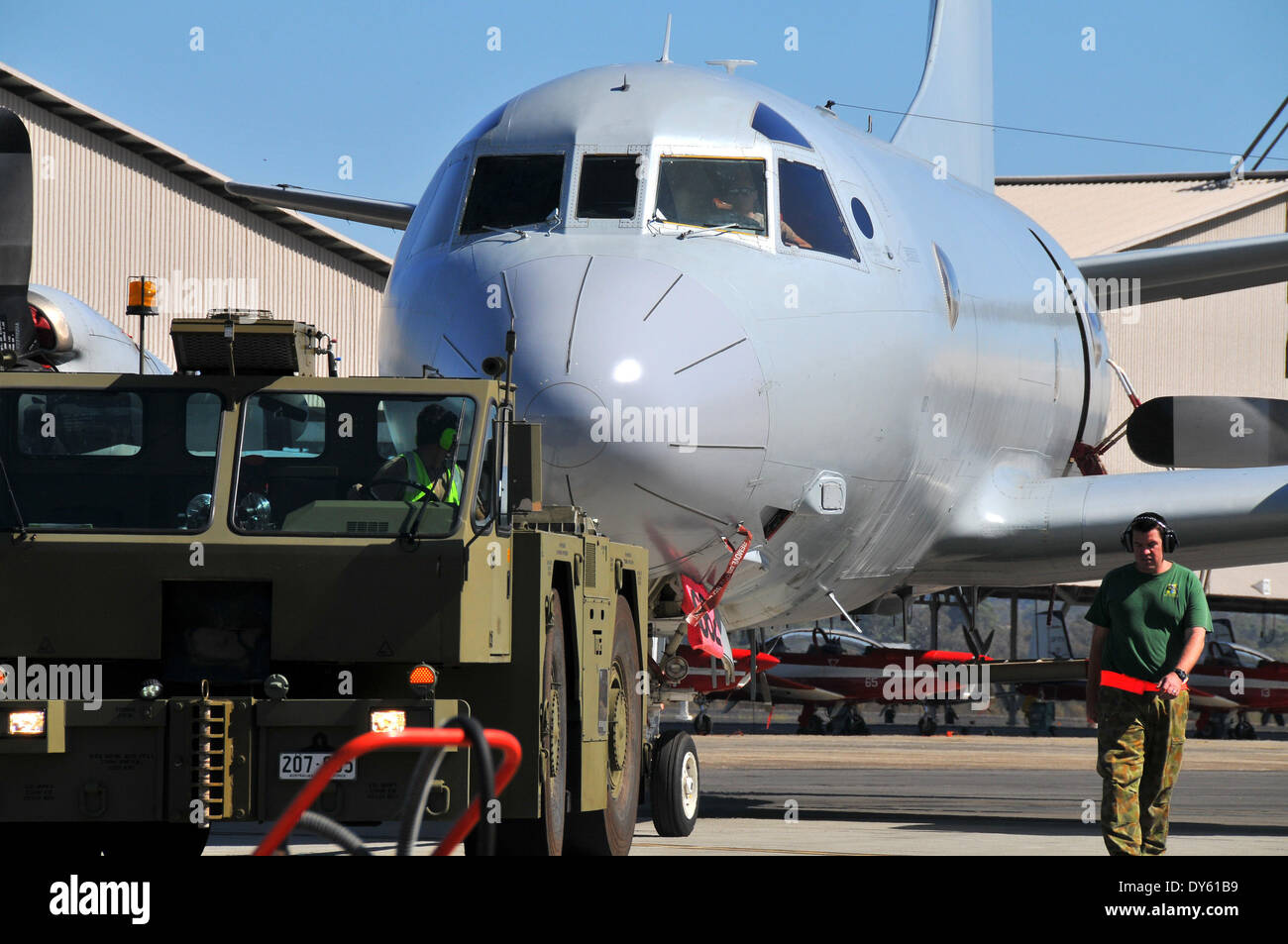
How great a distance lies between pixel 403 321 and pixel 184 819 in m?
4.62

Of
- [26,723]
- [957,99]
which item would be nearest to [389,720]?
[26,723]

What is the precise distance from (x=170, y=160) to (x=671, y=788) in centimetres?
2156

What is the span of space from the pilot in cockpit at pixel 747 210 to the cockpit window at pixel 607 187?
1.74ft

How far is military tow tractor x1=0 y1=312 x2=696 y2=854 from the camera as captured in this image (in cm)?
729

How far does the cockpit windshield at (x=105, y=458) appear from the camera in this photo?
7.97 meters

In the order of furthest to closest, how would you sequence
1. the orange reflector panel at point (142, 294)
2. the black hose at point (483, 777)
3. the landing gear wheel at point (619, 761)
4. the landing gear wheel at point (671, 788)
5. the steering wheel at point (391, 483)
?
1. the landing gear wheel at point (671, 788)
2. the orange reflector panel at point (142, 294)
3. the landing gear wheel at point (619, 761)
4. the steering wheel at point (391, 483)
5. the black hose at point (483, 777)

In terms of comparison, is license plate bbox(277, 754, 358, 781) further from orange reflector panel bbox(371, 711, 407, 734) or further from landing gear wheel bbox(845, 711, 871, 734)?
landing gear wheel bbox(845, 711, 871, 734)

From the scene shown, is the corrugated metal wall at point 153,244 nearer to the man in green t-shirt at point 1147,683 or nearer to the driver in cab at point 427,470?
the driver in cab at point 427,470

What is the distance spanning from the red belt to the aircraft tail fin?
10.8 metres

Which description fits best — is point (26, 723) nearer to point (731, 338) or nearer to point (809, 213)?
point (731, 338)

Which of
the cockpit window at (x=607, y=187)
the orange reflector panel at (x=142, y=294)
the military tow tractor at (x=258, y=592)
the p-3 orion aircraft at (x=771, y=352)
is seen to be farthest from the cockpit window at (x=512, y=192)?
the military tow tractor at (x=258, y=592)

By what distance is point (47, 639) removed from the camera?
761cm

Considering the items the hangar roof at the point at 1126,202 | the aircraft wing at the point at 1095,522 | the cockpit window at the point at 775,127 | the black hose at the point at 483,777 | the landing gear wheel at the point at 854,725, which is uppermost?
the hangar roof at the point at 1126,202

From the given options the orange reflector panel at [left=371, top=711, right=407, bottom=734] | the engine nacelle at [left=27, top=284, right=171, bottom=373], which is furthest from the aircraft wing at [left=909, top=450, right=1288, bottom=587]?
the orange reflector panel at [left=371, top=711, right=407, bottom=734]
